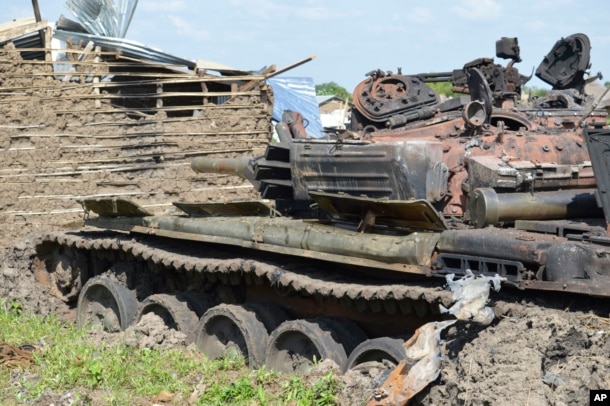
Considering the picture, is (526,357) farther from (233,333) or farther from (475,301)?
(233,333)

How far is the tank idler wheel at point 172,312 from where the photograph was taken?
9.88 m

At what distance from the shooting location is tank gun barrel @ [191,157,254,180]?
10.8 metres

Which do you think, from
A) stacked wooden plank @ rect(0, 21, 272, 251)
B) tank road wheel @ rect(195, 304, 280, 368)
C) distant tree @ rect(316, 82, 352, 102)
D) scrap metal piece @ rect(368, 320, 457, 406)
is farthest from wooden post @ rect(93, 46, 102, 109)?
distant tree @ rect(316, 82, 352, 102)

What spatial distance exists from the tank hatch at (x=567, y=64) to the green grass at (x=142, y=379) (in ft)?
14.0

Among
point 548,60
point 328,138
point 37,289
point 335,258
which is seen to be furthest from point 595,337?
point 37,289

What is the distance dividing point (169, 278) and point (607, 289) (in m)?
5.99

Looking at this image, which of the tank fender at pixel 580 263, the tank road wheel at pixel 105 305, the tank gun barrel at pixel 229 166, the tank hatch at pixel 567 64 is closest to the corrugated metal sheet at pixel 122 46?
the tank gun barrel at pixel 229 166

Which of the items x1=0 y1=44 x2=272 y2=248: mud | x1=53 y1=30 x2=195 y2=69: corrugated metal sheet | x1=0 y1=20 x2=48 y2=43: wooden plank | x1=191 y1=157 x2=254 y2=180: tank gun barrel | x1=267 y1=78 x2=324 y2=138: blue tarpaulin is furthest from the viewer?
x1=267 y1=78 x2=324 y2=138: blue tarpaulin

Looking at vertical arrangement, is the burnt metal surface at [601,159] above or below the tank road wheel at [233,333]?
above

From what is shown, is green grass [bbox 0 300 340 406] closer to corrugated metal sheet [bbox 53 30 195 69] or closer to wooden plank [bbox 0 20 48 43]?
wooden plank [bbox 0 20 48 43]

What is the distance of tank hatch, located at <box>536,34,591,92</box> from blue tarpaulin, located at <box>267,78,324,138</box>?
11.9 m

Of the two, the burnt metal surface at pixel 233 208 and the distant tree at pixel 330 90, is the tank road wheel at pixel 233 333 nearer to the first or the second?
the burnt metal surface at pixel 233 208

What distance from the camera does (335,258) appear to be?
7.83 m

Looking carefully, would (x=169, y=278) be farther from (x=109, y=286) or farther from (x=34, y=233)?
(x=34, y=233)
